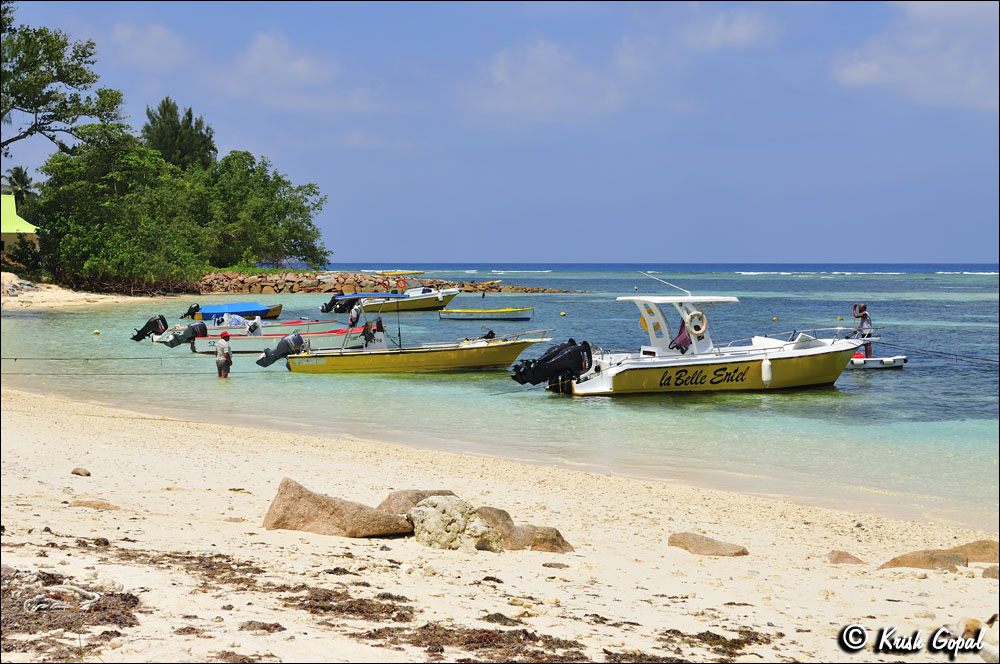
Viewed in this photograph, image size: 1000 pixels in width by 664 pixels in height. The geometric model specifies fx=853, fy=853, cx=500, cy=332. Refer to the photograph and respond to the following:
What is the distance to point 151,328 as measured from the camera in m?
18.1

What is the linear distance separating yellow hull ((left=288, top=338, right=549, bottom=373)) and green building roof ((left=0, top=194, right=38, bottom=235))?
891 centimetres

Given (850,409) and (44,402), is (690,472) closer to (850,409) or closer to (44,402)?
(850,409)

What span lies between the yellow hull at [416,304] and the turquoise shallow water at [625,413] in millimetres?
1094

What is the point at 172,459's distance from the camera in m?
8.29

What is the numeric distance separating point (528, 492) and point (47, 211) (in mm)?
15380

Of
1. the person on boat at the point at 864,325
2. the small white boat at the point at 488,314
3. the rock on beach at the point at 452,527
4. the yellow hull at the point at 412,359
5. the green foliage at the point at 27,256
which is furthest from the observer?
the small white boat at the point at 488,314

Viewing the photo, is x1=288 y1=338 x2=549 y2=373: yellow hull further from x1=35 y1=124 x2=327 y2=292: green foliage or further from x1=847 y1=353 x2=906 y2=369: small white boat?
x1=847 y1=353 x2=906 y2=369: small white boat

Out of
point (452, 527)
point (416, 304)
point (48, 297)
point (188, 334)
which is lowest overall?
point (452, 527)

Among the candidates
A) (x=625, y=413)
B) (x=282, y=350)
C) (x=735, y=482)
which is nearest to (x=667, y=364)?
(x=625, y=413)

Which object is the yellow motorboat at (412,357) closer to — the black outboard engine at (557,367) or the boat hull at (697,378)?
the black outboard engine at (557,367)

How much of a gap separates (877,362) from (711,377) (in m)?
7.59

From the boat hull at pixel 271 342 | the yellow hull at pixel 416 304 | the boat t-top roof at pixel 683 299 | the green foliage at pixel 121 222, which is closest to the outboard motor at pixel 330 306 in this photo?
the boat hull at pixel 271 342

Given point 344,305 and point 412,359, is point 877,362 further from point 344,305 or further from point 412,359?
point 344,305

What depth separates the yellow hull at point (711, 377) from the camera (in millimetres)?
15742
